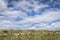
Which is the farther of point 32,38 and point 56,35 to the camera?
point 56,35

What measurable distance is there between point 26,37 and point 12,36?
2466 millimetres

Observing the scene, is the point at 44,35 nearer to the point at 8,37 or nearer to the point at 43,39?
the point at 43,39

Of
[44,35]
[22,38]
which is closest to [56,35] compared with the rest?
[44,35]

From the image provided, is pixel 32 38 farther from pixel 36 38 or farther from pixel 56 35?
pixel 56 35

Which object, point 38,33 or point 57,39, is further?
point 38,33

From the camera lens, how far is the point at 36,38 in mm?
29734

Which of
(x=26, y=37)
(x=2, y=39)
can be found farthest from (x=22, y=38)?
(x=2, y=39)

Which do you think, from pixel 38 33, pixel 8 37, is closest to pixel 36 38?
pixel 38 33

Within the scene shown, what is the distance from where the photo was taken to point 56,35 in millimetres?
31641

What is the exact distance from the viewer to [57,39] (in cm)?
2930

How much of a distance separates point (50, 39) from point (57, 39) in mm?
1219

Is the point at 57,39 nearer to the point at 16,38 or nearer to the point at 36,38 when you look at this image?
the point at 36,38

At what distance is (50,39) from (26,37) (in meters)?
4.08

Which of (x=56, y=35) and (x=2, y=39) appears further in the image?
(x=56, y=35)
